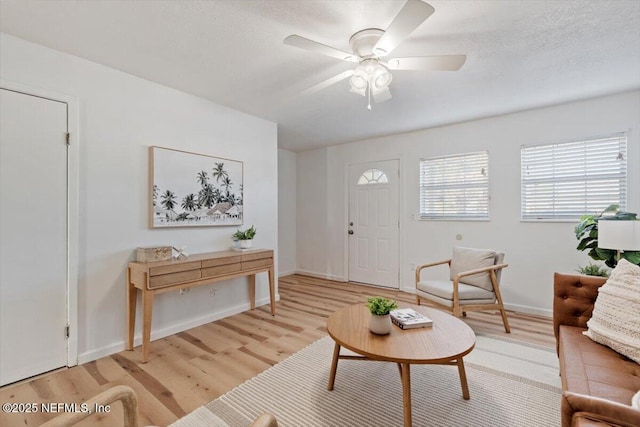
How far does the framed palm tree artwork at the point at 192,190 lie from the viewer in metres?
2.77

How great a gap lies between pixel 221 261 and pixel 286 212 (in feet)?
9.36

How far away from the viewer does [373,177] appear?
4.82 meters

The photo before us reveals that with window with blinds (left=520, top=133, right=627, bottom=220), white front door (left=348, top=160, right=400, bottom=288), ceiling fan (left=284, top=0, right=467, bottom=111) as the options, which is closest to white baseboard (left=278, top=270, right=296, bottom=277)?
white front door (left=348, top=160, right=400, bottom=288)

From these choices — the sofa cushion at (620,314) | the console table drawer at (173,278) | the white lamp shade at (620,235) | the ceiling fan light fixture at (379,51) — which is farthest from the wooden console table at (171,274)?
the white lamp shade at (620,235)

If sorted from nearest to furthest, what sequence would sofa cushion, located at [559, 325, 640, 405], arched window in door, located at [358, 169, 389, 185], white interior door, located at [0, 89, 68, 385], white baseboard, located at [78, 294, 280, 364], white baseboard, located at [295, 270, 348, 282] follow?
sofa cushion, located at [559, 325, 640, 405]
white interior door, located at [0, 89, 68, 385]
white baseboard, located at [78, 294, 280, 364]
arched window in door, located at [358, 169, 389, 185]
white baseboard, located at [295, 270, 348, 282]

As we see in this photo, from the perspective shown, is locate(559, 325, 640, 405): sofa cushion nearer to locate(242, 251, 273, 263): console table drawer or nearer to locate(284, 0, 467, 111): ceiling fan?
locate(284, 0, 467, 111): ceiling fan

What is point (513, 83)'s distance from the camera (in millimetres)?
2736

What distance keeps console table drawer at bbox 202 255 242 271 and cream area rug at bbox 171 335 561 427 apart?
110 centimetres

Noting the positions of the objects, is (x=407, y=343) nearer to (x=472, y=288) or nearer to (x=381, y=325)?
(x=381, y=325)

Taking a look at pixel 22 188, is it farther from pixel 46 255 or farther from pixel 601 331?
pixel 601 331

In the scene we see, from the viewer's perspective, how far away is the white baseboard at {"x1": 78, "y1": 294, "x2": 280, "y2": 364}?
7.77ft

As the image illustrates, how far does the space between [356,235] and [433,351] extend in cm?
348

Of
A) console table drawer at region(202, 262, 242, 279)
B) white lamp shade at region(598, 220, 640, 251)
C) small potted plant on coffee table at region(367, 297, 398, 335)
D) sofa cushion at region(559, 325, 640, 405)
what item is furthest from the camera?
console table drawer at region(202, 262, 242, 279)

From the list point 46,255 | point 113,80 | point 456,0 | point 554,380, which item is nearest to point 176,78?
point 113,80
